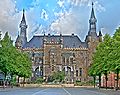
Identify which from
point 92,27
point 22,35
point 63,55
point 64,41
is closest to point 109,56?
point 63,55

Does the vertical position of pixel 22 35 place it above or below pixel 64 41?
above

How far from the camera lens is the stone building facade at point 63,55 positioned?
527 ft

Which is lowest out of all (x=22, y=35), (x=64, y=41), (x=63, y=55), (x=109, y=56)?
(x=109, y=56)

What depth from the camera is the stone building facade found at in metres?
160

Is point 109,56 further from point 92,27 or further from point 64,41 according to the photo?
point 92,27

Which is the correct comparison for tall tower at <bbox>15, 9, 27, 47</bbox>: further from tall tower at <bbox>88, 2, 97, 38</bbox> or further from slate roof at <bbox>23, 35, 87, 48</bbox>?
tall tower at <bbox>88, 2, 97, 38</bbox>

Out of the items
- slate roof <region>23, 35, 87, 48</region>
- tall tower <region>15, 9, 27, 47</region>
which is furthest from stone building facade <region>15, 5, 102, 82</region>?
tall tower <region>15, 9, 27, 47</region>

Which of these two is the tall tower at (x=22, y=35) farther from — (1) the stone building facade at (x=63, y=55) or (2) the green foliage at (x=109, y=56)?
(2) the green foliage at (x=109, y=56)

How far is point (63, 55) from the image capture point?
163750mm

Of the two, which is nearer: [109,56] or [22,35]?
[109,56]

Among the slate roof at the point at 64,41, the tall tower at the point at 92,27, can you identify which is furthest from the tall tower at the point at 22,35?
the tall tower at the point at 92,27

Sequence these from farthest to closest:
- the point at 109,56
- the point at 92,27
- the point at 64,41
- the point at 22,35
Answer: the point at 22,35
the point at 92,27
the point at 64,41
the point at 109,56

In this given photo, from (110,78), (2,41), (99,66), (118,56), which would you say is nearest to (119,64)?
(118,56)

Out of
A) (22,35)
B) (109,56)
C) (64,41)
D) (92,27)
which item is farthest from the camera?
(22,35)
